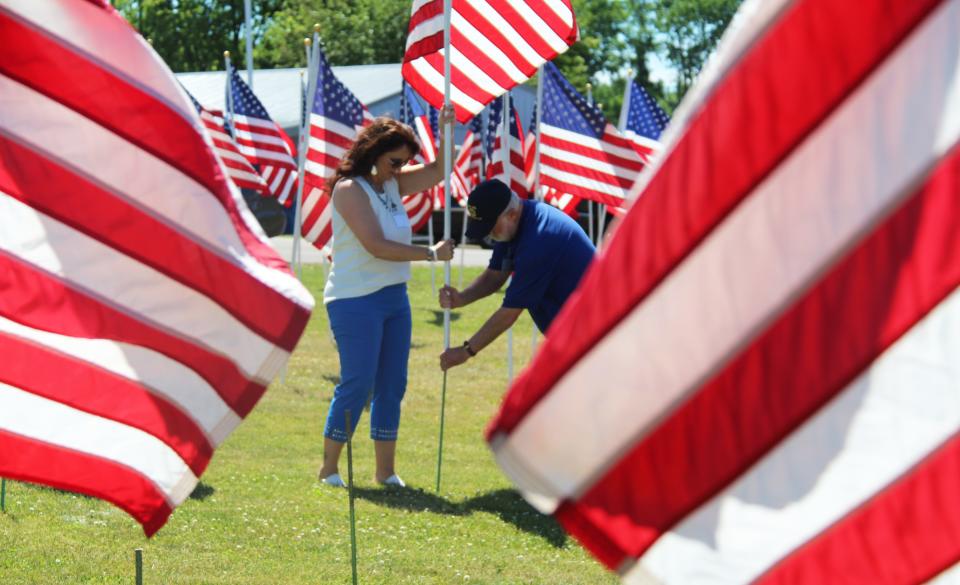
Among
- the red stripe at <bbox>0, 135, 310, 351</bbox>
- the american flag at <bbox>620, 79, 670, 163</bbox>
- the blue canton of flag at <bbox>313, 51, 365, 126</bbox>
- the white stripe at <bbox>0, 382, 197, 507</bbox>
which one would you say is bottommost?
the american flag at <bbox>620, 79, 670, 163</bbox>

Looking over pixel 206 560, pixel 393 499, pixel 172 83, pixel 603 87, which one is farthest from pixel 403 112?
pixel 603 87

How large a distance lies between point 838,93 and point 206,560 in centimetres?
442

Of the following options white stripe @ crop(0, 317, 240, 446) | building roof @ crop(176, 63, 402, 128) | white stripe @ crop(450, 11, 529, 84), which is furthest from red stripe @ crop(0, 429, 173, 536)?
building roof @ crop(176, 63, 402, 128)

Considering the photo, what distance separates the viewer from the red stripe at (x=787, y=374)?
2.72m

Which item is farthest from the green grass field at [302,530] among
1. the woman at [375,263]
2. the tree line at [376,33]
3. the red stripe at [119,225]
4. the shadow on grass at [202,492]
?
the tree line at [376,33]

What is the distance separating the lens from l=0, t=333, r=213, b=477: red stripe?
14.1ft

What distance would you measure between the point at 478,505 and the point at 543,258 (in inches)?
68.5

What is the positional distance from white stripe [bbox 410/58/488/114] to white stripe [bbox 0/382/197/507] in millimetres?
3789

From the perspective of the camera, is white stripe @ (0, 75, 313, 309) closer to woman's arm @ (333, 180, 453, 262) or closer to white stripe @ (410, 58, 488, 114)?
woman's arm @ (333, 180, 453, 262)

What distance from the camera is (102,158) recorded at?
416cm

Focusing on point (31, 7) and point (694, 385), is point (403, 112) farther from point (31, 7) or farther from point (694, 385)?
point (694, 385)

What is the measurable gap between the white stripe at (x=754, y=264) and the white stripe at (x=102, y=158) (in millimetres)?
1524

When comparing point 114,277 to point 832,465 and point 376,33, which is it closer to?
point 832,465

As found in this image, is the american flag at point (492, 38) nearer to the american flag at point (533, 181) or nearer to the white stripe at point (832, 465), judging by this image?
the white stripe at point (832, 465)
